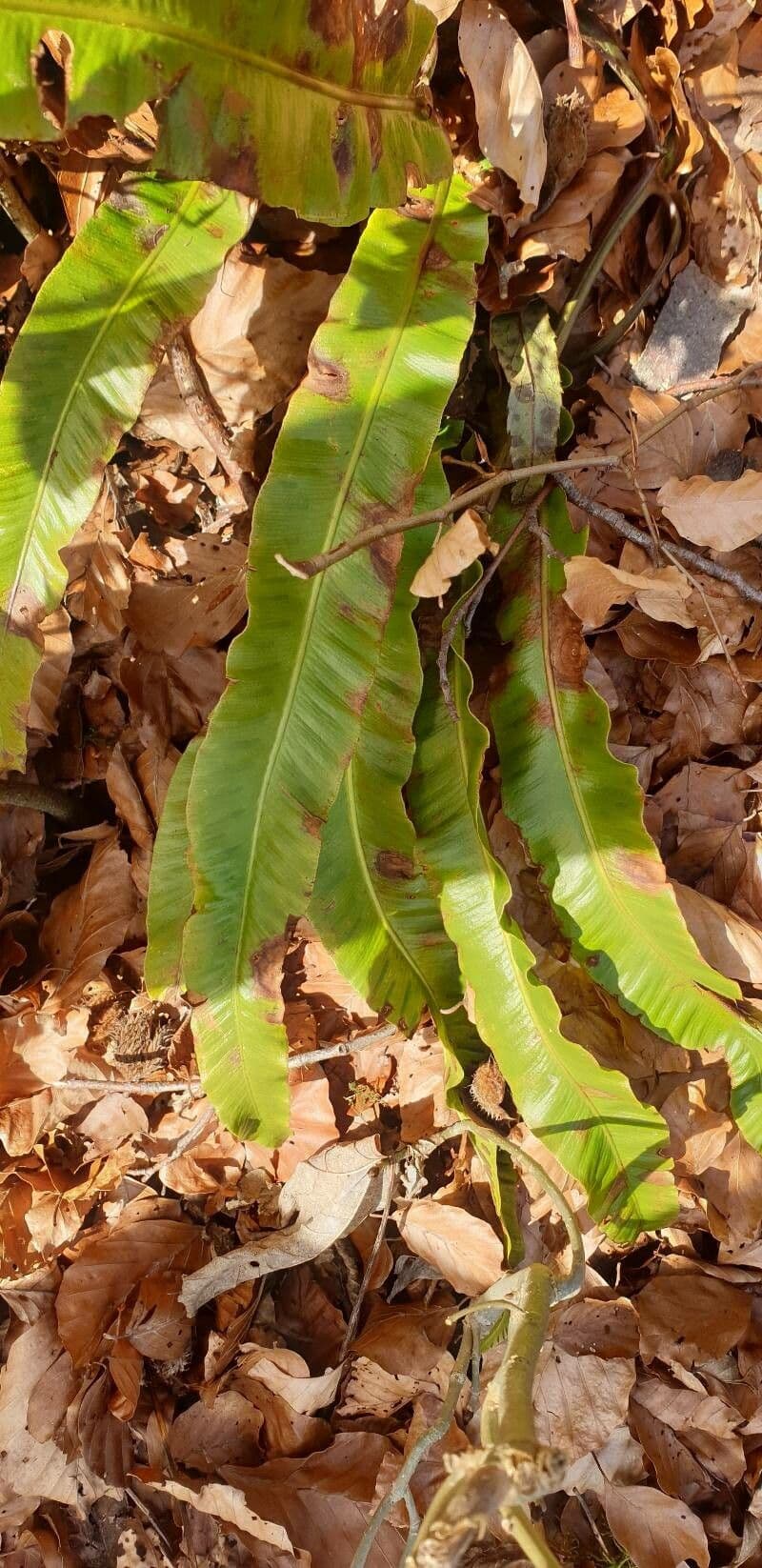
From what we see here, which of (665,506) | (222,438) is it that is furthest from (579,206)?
(222,438)

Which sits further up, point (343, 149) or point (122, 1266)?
point (343, 149)

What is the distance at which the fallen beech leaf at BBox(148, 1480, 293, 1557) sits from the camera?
1.63 meters

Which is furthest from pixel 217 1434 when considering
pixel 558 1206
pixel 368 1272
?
pixel 558 1206

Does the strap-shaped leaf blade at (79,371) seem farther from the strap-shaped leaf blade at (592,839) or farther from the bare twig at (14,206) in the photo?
the strap-shaped leaf blade at (592,839)

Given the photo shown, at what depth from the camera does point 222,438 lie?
1637 millimetres

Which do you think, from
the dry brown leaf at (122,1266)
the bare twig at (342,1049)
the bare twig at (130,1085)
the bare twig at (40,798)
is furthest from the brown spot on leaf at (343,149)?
the dry brown leaf at (122,1266)

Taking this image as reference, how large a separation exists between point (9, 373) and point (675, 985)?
4.37 feet

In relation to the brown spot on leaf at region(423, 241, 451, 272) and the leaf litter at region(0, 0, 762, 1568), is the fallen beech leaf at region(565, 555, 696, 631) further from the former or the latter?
the brown spot on leaf at region(423, 241, 451, 272)

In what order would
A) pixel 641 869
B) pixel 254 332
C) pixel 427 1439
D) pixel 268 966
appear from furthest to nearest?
pixel 254 332
pixel 641 869
pixel 268 966
pixel 427 1439

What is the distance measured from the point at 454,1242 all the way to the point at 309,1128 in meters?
0.33

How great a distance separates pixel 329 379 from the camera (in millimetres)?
1344

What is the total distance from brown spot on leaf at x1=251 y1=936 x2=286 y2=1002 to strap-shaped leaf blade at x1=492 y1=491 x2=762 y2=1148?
44 cm

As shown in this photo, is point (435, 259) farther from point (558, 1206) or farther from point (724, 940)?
point (558, 1206)

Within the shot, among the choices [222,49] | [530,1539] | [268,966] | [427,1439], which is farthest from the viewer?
[268,966]
